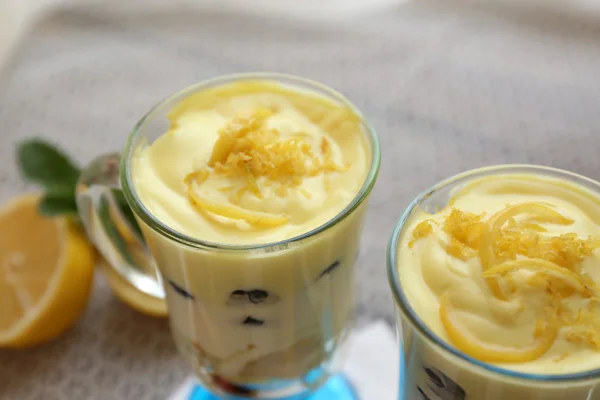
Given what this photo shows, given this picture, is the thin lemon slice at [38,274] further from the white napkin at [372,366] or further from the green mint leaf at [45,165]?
the white napkin at [372,366]

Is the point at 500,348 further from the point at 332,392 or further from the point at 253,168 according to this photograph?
the point at 332,392

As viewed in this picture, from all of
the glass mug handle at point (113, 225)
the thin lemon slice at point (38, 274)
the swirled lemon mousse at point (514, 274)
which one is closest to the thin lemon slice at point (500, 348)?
the swirled lemon mousse at point (514, 274)

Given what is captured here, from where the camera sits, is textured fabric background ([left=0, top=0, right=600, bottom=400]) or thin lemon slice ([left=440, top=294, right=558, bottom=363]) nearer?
thin lemon slice ([left=440, top=294, right=558, bottom=363])

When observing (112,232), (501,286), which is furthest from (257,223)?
(112,232)

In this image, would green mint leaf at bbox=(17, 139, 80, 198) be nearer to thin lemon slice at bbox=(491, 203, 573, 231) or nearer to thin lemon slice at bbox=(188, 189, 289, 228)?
thin lemon slice at bbox=(188, 189, 289, 228)

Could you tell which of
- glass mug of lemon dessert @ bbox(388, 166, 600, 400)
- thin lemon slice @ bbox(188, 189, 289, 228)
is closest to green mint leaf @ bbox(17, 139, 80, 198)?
thin lemon slice @ bbox(188, 189, 289, 228)

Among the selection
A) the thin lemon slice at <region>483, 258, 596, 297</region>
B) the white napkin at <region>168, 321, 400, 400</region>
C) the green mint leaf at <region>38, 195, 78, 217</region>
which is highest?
the thin lemon slice at <region>483, 258, 596, 297</region>
